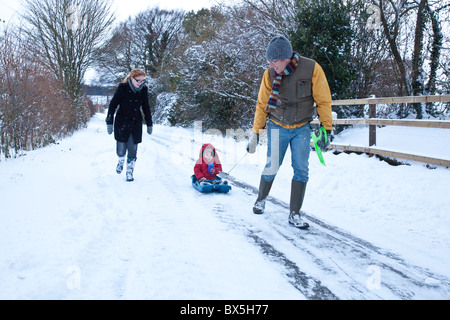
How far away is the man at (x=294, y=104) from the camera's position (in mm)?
3584

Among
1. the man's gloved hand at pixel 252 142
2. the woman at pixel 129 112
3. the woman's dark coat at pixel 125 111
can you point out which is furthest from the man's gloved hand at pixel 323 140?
the woman's dark coat at pixel 125 111

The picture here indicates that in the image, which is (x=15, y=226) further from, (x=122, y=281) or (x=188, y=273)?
(x=188, y=273)

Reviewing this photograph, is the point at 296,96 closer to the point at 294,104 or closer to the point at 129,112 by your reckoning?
the point at 294,104

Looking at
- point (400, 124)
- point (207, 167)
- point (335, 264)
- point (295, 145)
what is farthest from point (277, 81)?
point (400, 124)

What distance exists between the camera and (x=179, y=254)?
2.87 meters

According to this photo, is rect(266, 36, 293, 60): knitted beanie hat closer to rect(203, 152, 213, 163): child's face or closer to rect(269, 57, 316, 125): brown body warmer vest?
rect(269, 57, 316, 125): brown body warmer vest

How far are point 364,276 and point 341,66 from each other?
8.01 m

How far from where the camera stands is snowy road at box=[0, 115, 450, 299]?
7.60ft

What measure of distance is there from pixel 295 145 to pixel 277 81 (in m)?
0.71

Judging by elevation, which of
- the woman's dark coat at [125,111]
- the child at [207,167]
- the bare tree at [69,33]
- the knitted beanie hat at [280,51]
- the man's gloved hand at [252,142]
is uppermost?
the bare tree at [69,33]

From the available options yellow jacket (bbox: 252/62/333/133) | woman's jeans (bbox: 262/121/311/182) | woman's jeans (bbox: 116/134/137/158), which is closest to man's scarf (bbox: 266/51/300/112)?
yellow jacket (bbox: 252/62/333/133)

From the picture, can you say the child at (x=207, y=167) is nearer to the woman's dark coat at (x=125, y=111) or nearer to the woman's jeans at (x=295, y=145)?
the woman's dark coat at (x=125, y=111)
